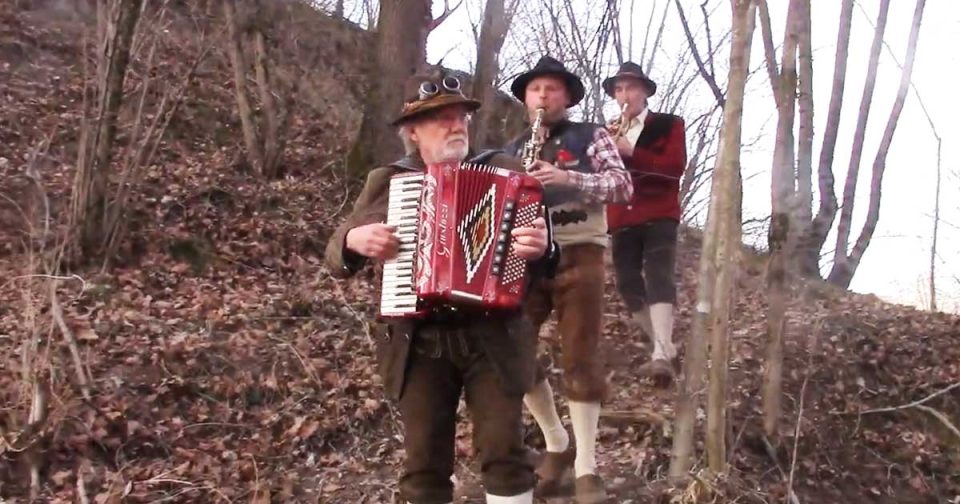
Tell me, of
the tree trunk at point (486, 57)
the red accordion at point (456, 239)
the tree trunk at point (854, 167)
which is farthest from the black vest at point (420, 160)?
the tree trunk at point (854, 167)

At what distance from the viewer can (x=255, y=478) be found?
193 inches

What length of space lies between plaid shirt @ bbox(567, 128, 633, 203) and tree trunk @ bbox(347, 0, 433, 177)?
527cm

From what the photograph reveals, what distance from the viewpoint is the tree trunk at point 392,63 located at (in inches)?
366

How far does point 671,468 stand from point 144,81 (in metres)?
6.22

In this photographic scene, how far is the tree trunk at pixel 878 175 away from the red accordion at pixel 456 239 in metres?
10.5

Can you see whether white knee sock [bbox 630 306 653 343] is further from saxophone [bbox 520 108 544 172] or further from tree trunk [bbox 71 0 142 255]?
tree trunk [bbox 71 0 142 255]

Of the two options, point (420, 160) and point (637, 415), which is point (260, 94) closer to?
point (637, 415)

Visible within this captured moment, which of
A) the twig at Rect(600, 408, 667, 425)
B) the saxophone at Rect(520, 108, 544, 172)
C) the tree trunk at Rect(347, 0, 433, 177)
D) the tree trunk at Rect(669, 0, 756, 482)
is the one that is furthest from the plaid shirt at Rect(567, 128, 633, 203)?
the tree trunk at Rect(347, 0, 433, 177)

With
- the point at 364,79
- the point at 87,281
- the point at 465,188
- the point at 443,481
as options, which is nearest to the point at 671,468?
the point at 443,481

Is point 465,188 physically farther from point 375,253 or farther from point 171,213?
point 171,213

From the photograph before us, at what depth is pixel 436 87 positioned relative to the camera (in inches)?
134

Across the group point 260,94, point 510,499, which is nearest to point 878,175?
point 260,94

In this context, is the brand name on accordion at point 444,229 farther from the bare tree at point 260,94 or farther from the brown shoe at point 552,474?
the bare tree at point 260,94

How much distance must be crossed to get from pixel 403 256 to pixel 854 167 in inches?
466
